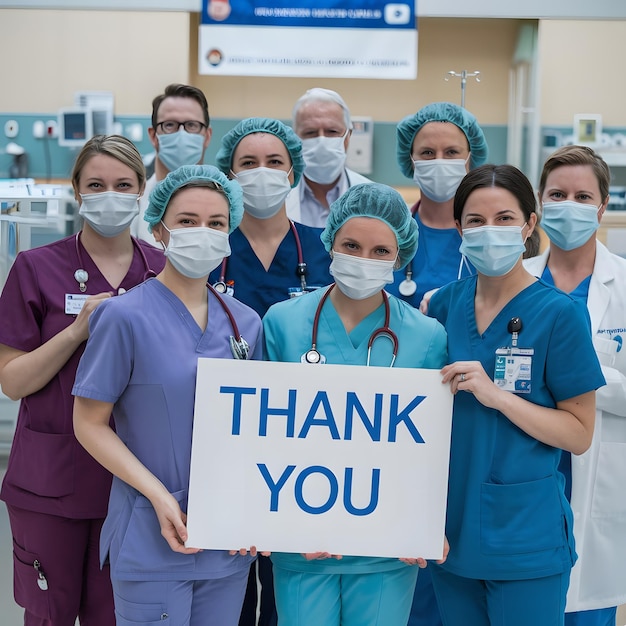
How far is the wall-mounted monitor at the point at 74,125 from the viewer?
15.3 ft

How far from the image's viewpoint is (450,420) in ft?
5.08

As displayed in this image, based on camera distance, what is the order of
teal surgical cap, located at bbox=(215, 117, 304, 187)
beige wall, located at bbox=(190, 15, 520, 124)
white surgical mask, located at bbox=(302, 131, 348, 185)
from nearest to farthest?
teal surgical cap, located at bbox=(215, 117, 304, 187)
white surgical mask, located at bbox=(302, 131, 348, 185)
beige wall, located at bbox=(190, 15, 520, 124)

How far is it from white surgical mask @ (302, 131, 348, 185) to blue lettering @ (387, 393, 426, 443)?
1276mm

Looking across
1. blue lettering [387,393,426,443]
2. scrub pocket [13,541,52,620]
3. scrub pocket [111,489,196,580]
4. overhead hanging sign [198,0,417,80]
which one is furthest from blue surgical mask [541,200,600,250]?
overhead hanging sign [198,0,417,80]

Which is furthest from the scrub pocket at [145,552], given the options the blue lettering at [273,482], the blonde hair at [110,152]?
the blonde hair at [110,152]

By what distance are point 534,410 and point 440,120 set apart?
1025 millimetres

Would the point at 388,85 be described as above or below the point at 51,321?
above

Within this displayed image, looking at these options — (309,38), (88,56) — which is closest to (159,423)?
(309,38)

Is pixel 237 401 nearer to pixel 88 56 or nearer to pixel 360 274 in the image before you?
pixel 360 274

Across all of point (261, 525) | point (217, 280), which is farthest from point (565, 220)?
point (261, 525)

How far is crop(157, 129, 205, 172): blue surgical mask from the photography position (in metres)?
2.63

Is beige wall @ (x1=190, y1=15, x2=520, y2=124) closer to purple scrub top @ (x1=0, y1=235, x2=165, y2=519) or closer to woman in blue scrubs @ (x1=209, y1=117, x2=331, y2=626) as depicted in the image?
woman in blue scrubs @ (x1=209, y1=117, x2=331, y2=626)

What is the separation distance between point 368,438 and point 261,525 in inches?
10.8

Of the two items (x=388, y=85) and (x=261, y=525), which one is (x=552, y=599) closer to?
(x=261, y=525)
